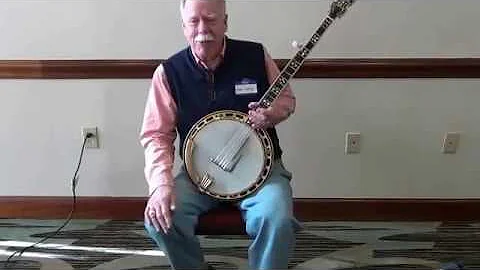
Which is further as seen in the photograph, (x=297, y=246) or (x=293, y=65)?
(x=297, y=246)

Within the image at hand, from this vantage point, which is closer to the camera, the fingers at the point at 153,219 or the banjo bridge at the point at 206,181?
the fingers at the point at 153,219

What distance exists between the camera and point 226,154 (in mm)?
1995

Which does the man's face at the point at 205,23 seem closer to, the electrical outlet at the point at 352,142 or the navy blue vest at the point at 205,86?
the navy blue vest at the point at 205,86

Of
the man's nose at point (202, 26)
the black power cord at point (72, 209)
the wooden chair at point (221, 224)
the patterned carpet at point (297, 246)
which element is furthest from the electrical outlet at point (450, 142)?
the black power cord at point (72, 209)

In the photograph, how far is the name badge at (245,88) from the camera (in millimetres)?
2043

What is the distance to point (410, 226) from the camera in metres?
2.77

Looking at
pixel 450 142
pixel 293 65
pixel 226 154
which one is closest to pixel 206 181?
pixel 226 154

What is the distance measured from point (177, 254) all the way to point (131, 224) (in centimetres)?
93

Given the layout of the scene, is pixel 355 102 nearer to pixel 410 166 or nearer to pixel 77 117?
pixel 410 166

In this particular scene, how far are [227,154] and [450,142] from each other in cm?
119

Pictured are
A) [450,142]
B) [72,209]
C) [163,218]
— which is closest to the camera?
[163,218]

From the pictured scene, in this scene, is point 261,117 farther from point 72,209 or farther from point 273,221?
point 72,209

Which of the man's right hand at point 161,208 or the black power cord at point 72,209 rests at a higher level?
the man's right hand at point 161,208

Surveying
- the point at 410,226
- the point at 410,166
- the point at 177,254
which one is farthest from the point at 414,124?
the point at 177,254
